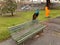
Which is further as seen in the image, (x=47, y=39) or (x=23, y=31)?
(x=47, y=39)

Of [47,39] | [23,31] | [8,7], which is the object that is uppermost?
[23,31]

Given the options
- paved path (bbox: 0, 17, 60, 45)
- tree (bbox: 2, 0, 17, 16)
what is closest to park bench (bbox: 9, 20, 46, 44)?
paved path (bbox: 0, 17, 60, 45)

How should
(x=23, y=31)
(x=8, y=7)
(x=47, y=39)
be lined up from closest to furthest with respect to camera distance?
1. (x=23, y=31)
2. (x=47, y=39)
3. (x=8, y=7)

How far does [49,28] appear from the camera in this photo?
572 inches

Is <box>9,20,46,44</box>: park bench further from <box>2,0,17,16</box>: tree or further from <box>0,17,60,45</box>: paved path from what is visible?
<box>2,0,17,16</box>: tree

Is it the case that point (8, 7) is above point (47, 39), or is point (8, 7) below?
above

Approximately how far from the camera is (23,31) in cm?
1089

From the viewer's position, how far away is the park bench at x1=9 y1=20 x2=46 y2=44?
31.5ft

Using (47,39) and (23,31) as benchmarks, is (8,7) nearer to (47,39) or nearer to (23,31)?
(47,39)

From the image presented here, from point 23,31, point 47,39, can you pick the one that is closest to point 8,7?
point 47,39

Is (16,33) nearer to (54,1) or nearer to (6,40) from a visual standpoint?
(6,40)

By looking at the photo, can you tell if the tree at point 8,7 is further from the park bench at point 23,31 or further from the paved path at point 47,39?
the park bench at point 23,31

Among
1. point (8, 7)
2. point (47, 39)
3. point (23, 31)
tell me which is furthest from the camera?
point (8, 7)

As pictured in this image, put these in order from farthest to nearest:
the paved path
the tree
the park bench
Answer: the tree, the paved path, the park bench
